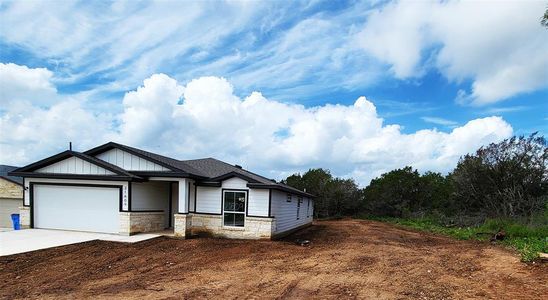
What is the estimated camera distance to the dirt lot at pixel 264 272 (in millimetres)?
7281

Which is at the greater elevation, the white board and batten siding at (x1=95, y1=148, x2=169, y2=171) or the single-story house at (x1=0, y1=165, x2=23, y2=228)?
the white board and batten siding at (x1=95, y1=148, x2=169, y2=171)

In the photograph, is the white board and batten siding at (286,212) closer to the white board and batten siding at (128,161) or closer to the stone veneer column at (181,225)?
the stone veneer column at (181,225)

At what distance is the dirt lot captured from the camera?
7281 millimetres

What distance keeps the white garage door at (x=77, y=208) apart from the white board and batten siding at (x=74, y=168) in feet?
1.97

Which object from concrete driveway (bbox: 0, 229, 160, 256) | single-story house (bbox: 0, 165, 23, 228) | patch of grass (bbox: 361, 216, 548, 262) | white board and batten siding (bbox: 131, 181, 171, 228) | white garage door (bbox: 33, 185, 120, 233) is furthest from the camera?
single-story house (bbox: 0, 165, 23, 228)

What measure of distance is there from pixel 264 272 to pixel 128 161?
9.27 metres

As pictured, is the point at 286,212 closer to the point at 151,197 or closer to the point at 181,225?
the point at 181,225

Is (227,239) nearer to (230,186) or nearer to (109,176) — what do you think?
(230,186)

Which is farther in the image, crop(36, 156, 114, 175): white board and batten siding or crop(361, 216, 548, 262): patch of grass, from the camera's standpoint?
crop(36, 156, 114, 175): white board and batten siding

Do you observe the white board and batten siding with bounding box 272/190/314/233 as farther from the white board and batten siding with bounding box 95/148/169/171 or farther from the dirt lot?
the white board and batten siding with bounding box 95/148/169/171

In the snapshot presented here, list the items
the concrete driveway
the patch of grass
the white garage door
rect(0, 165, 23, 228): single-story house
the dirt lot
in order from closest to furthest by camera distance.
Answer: the dirt lot → the concrete driveway → the patch of grass → the white garage door → rect(0, 165, 23, 228): single-story house

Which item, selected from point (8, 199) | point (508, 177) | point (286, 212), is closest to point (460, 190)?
point (508, 177)

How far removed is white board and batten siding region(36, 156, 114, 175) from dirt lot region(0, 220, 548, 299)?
3399 mm

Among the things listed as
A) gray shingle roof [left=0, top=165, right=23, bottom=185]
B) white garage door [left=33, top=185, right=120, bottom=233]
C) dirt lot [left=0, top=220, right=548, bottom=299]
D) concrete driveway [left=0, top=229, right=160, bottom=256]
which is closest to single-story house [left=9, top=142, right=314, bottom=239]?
white garage door [left=33, top=185, right=120, bottom=233]
